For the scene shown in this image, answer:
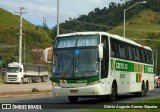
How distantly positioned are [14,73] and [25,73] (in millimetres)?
4285

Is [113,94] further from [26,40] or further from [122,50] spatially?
[26,40]

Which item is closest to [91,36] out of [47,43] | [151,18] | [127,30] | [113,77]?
[113,77]

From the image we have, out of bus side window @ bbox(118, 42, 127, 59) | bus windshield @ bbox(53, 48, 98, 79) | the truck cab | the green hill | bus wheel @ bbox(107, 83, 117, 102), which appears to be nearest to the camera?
bus windshield @ bbox(53, 48, 98, 79)

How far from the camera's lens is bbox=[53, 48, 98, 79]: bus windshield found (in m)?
22.3

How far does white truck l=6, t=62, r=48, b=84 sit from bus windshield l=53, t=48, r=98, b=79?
41.7m

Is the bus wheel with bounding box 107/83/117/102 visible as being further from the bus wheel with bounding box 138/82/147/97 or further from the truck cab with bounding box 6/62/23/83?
the truck cab with bounding box 6/62/23/83

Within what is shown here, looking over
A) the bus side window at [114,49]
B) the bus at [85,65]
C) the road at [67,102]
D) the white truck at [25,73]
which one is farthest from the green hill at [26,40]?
the bus at [85,65]

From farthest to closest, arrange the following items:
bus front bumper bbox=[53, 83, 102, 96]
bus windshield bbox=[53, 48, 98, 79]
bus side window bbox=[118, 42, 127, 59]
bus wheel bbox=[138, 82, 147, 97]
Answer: bus wheel bbox=[138, 82, 147, 97]
bus side window bbox=[118, 42, 127, 59]
bus windshield bbox=[53, 48, 98, 79]
bus front bumper bbox=[53, 83, 102, 96]

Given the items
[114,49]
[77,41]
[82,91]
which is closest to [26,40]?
[114,49]

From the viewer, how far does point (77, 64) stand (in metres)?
22.3

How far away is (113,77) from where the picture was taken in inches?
969

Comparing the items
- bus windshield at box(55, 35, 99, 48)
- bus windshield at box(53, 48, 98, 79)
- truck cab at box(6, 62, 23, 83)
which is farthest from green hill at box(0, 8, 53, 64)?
bus windshield at box(53, 48, 98, 79)

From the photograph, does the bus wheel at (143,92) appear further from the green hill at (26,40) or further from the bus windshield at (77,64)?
the green hill at (26,40)

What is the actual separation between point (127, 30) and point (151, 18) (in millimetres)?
14871
